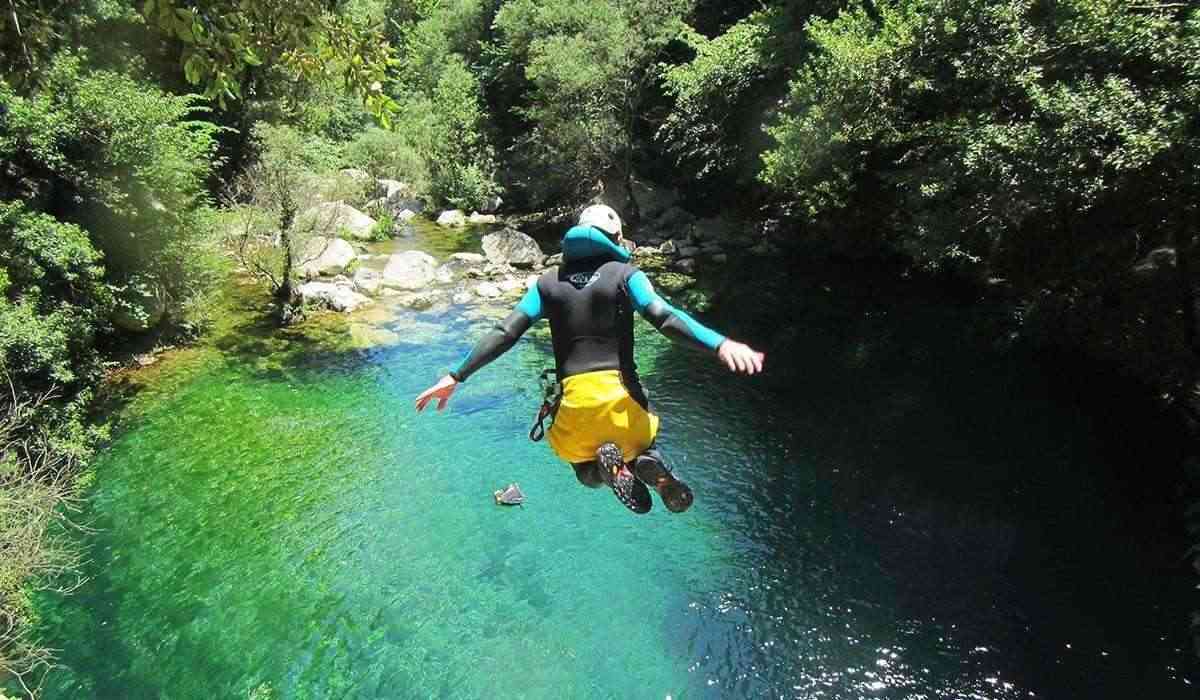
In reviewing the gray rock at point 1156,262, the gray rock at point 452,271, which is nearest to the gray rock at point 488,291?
the gray rock at point 452,271

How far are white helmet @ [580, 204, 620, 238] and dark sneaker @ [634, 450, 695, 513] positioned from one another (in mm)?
1475

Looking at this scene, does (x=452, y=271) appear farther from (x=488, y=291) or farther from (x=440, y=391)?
(x=440, y=391)

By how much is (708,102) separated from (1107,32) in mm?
13091

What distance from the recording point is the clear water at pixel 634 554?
25.8ft

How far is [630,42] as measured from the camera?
23328 mm

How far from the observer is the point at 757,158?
21.0m

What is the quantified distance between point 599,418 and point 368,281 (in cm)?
1803

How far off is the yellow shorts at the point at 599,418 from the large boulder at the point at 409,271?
57.3 feet

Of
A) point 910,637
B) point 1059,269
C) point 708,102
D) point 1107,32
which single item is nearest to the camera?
point 910,637

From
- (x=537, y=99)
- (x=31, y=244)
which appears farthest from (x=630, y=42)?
(x=31, y=244)

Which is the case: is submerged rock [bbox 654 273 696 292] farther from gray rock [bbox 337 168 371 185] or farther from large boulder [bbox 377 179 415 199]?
large boulder [bbox 377 179 415 199]

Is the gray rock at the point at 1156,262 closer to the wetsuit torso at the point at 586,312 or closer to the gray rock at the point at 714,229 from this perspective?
the wetsuit torso at the point at 586,312

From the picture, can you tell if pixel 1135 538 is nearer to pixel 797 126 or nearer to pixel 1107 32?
pixel 1107 32

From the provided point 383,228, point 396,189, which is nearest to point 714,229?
point 383,228
